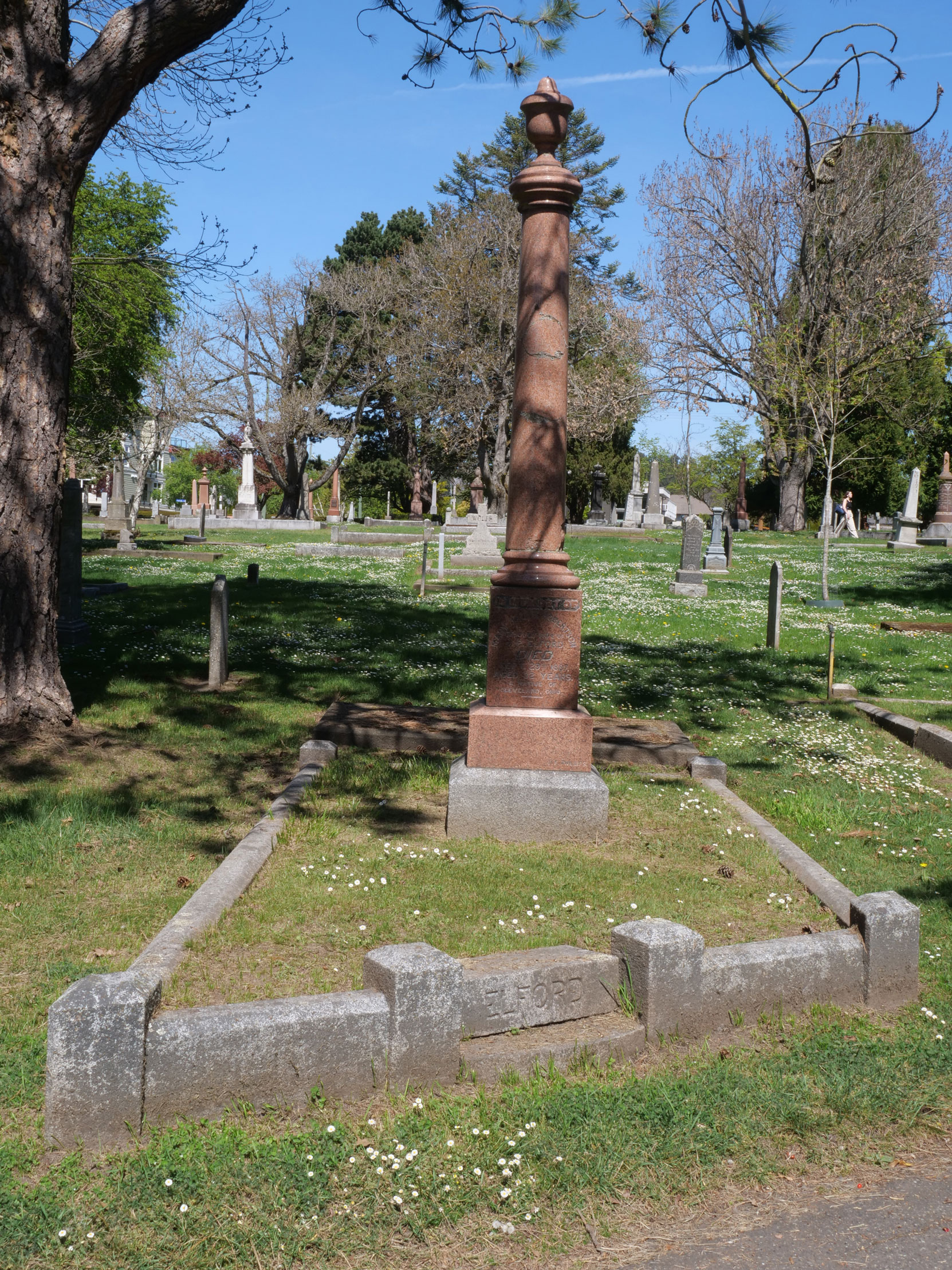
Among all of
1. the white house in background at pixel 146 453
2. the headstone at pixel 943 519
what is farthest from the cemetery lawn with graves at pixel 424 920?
the white house in background at pixel 146 453

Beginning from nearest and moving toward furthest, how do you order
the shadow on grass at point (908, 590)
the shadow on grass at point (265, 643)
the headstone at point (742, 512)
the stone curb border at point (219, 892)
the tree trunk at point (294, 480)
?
the stone curb border at point (219, 892), the shadow on grass at point (265, 643), the shadow on grass at point (908, 590), the headstone at point (742, 512), the tree trunk at point (294, 480)

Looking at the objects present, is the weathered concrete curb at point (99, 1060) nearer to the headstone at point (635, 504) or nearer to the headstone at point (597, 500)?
the headstone at point (635, 504)

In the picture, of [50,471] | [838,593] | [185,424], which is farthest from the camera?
[185,424]

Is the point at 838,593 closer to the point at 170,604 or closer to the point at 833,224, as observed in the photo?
the point at 170,604

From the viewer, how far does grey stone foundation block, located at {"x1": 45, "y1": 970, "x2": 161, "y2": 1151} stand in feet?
10.7

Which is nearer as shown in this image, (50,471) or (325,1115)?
(325,1115)

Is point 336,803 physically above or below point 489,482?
below

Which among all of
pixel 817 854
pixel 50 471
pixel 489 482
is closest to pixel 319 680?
pixel 50 471

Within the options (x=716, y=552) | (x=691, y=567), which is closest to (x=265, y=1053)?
(x=691, y=567)

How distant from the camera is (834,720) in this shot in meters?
10.3

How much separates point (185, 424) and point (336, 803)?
43650mm

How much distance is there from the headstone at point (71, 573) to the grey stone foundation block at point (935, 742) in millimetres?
8976

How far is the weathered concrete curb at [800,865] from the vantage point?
17.9 feet

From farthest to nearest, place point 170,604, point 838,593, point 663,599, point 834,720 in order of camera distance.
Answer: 1. point 838,593
2. point 663,599
3. point 170,604
4. point 834,720
